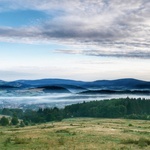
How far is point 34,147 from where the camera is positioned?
1401 inches

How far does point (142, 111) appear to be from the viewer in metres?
187

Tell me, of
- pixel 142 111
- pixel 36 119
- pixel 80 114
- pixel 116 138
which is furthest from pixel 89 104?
pixel 116 138

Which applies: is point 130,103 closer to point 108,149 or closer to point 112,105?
point 112,105

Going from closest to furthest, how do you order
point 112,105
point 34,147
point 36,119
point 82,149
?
1. point 82,149
2. point 34,147
3. point 36,119
4. point 112,105

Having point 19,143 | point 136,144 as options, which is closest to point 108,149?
point 136,144

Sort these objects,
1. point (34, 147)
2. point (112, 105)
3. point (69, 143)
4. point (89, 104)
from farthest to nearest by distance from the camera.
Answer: point (89, 104) < point (112, 105) < point (69, 143) < point (34, 147)

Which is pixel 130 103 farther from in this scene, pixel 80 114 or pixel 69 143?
pixel 69 143

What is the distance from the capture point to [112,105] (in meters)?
180

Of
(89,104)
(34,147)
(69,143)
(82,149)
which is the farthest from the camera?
(89,104)

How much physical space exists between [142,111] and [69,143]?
6086 inches

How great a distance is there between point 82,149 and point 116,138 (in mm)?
11227

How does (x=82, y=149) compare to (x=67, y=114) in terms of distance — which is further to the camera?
(x=67, y=114)

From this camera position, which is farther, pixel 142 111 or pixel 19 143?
pixel 142 111

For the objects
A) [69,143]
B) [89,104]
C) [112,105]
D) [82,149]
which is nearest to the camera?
[82,149]
